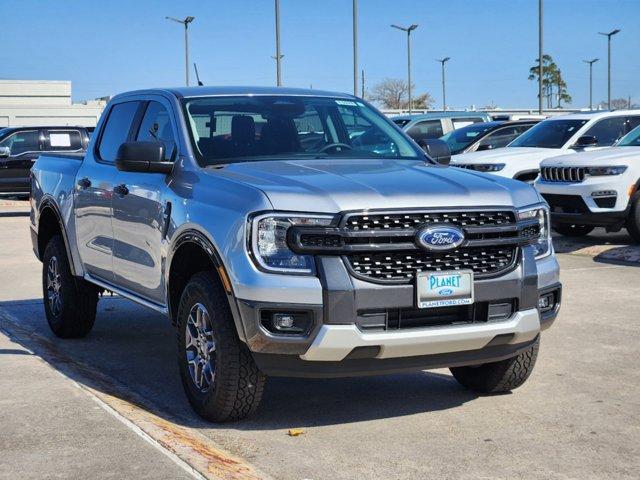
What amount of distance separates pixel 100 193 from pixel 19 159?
16794 millimetres

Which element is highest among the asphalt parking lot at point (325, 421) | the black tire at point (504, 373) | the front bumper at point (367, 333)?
the front bumper at point (367, 333)

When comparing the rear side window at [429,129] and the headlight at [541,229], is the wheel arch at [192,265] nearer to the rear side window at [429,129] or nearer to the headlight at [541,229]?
the headlight at [541,229]

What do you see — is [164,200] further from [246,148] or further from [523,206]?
[523,206]

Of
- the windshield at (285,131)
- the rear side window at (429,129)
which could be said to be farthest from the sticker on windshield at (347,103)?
the rear side window at (429,129)

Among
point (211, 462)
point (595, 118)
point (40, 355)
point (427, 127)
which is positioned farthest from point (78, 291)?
point (427, 127)

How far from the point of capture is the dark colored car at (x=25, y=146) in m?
22.9

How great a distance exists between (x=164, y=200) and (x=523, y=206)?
2030 mm

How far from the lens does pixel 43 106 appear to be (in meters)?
82.3

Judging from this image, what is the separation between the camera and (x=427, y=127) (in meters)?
25.6

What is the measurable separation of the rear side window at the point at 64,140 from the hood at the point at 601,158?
1247 cm

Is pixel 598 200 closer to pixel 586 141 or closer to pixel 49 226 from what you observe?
pixel 586 141

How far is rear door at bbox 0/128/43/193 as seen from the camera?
75.1 ft

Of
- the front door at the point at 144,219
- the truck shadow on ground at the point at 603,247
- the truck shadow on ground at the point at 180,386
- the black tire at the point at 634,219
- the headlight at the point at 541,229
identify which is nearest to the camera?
the headlight at the point at 541,229

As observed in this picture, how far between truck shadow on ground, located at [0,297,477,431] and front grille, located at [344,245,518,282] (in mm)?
961
